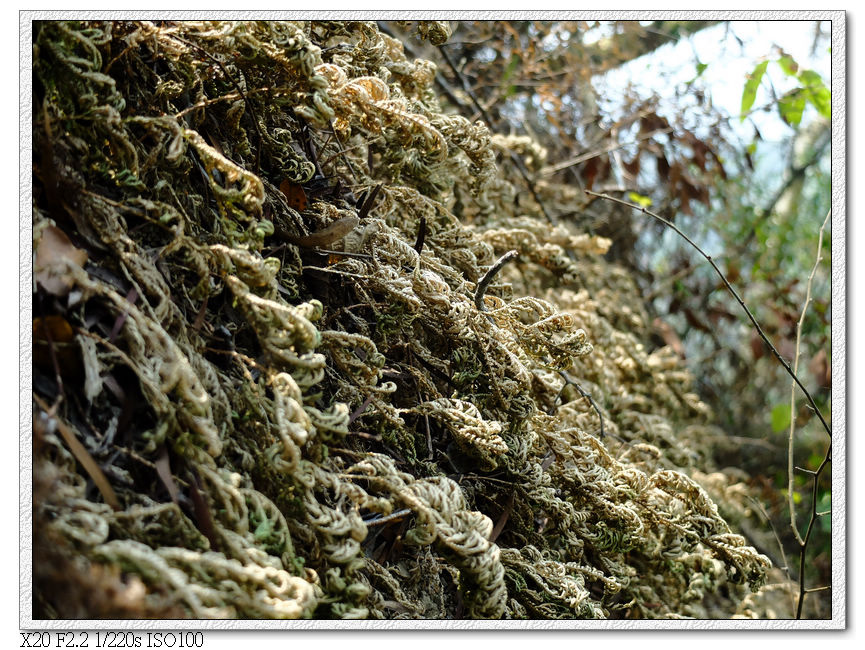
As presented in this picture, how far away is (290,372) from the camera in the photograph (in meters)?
0.67

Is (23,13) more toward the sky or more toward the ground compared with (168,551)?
more toward the sky

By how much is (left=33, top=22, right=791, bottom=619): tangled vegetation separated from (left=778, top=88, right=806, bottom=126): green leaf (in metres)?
1.26

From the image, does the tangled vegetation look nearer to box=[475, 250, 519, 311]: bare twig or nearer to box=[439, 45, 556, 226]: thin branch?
box=[475, 250, 519, 311]: bare twig

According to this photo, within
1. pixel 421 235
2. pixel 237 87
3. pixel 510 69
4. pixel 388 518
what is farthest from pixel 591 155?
pixel 388 518

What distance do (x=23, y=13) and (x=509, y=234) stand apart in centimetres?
89

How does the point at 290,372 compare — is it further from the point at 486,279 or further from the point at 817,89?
the point at 817,89

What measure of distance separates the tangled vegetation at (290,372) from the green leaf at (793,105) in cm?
126

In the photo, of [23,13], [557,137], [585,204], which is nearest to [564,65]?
[557,137]

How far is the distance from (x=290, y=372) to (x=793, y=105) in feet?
5.98

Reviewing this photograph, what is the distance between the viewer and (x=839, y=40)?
1.09m

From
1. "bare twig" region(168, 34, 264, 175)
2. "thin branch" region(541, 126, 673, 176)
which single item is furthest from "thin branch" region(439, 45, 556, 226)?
"bare twig" region(168, 34, 264, 175)

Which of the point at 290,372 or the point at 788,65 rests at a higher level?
the point at 788,65

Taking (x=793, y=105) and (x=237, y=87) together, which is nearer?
(x=237, y=87)
